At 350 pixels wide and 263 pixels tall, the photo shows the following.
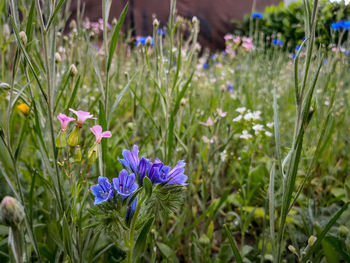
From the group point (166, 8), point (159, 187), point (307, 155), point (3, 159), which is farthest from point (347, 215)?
point (166, 8)

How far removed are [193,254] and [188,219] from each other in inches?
7.2

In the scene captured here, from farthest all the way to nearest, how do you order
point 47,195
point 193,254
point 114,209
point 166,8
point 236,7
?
1. point 236,7
2. point 166,8
3. point 47,195
4. point 193,254
5. point 114,209

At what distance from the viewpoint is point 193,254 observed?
0.92 m

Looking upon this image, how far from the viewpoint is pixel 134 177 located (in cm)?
54

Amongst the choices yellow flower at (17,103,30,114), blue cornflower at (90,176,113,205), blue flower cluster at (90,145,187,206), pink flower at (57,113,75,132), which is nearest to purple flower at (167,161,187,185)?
blue flower cluster at (90,145,187,206)

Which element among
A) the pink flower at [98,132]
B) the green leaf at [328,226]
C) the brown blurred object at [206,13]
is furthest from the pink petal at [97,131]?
the brown blurred object at [206,13]

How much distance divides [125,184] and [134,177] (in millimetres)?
25

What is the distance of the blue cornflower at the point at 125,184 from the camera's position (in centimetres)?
52

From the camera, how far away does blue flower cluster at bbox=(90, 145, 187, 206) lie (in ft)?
1.75

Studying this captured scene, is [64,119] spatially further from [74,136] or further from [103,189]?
[103,189]

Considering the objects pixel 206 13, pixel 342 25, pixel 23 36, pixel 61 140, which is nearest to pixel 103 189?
pixel 61 140

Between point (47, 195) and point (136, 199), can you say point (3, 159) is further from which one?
point (136, 199)

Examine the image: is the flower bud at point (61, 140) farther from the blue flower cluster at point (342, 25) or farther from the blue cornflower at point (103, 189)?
the blue flower cluster at point (342, 25)

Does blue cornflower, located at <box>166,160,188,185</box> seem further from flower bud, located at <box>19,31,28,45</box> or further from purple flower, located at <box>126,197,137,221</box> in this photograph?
flower bud, located at <box>19,31,28,45</box>
